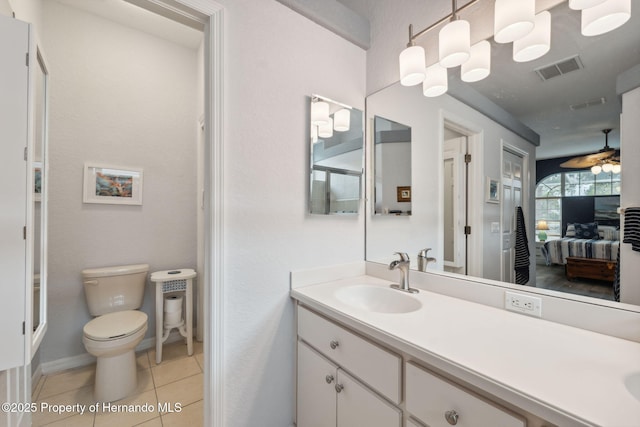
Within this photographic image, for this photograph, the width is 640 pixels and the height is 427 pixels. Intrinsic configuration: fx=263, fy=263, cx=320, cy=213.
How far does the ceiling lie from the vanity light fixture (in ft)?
0.09

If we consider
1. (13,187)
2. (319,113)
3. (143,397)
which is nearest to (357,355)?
(319,113)

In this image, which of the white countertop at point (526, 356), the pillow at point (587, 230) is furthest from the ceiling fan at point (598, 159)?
the white countertop at point (526, 356)

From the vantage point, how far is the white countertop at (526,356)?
21.9 inches

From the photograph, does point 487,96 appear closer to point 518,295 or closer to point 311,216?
point 518,295

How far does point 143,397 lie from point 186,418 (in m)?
0.43

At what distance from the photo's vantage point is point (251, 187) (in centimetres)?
132

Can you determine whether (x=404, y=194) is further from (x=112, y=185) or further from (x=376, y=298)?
(x=112, y=185)

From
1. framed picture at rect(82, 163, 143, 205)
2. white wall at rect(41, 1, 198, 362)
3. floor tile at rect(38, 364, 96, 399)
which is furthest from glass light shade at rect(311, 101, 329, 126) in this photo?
floor tile at rect(38, 364, 96, 399)

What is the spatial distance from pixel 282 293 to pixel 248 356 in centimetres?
34

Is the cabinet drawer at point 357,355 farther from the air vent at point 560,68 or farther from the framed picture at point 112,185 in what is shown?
the framed picture at point 112,185

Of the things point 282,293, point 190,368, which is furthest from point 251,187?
point 190,368

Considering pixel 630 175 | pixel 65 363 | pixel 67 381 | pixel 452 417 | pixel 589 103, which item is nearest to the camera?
pixel 452 417

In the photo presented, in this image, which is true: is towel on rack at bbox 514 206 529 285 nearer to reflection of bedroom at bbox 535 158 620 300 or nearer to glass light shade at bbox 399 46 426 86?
reflection of bedroom at bbox 535 158 620 300

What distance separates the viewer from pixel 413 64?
1.36 meters
